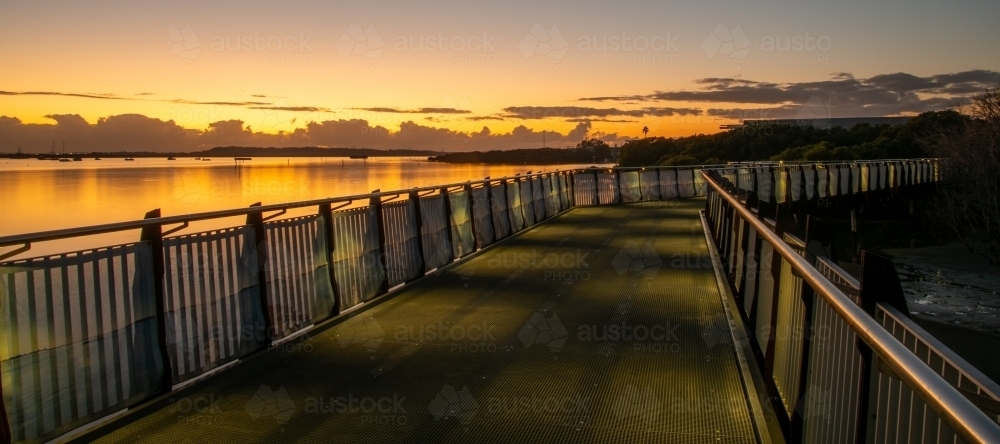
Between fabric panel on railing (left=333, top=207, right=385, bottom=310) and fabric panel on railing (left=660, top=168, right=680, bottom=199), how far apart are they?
2475 centimetres

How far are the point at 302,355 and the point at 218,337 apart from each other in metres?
0.77

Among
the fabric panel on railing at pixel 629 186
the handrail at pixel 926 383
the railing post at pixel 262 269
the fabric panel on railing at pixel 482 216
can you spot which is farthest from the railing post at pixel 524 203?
the handrail at pixel 926 383

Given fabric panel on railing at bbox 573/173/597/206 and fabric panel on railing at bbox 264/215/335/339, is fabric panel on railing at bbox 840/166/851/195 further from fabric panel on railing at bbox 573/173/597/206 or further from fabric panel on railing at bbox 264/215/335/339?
fabric panel on railing at bbox 264/215/335/339

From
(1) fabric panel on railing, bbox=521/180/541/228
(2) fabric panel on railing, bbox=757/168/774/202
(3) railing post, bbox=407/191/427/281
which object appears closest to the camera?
(3) railing post, bbox=407/191/427/281

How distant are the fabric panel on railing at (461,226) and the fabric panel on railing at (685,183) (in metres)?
21.7

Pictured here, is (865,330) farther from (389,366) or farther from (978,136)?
(978,136)

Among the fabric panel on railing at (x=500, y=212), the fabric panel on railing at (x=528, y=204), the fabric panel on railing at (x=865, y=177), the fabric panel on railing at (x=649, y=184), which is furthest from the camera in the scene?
the fabric panel on railing at (x=865, y=177)

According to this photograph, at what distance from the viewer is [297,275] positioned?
26.1 ft

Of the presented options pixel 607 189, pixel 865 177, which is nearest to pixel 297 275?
pixel 607 189

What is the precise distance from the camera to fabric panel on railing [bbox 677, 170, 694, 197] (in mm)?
34375

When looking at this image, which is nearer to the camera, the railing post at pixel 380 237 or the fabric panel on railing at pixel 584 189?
the railing post at pixel 380 237

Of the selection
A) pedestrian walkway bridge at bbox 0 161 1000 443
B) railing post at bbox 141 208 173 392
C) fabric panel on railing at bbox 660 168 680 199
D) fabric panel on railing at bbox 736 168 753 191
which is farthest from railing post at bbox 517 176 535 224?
fabric panel on railing at bbox 660 168 680 199

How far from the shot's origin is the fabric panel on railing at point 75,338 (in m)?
4.77

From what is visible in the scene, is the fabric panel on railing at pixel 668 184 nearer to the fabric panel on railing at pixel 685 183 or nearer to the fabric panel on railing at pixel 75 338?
the fabric panel on railing at pixel 685 183
